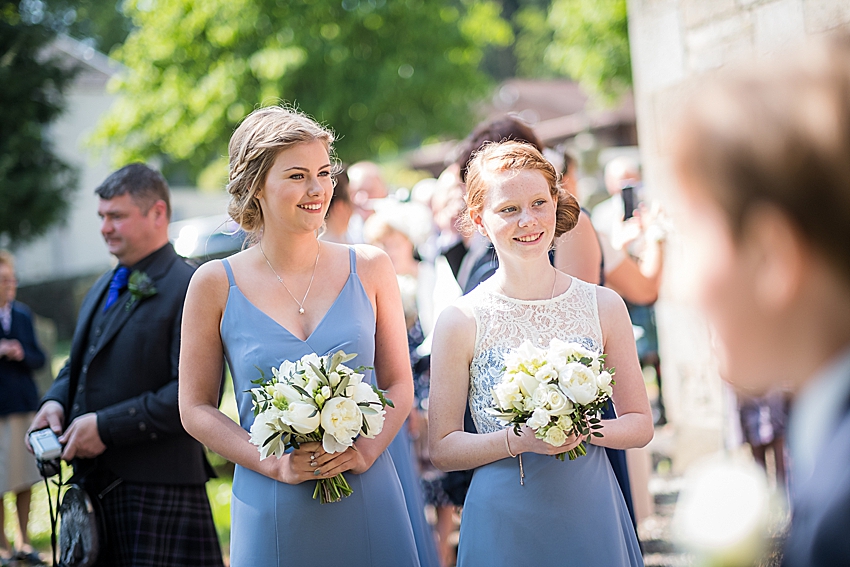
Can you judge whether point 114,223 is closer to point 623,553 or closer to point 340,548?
point 340,548

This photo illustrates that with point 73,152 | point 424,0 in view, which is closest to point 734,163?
point 424,0

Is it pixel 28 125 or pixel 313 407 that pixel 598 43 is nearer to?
pixel 28 125

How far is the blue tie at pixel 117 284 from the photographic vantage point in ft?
14.1

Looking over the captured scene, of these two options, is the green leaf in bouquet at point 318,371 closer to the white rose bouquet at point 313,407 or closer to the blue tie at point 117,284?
the white rose bouquet at point 313,407

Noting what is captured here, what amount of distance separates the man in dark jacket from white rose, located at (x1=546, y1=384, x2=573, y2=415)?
2.13 metres

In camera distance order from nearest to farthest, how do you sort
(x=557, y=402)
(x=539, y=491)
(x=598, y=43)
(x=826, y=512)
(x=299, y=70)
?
1. (x=826, y=512)
2. (x=557, y=402)
3. (x=539, y=491)
4. (x=299, y=70)
5. (x=598, y=43)

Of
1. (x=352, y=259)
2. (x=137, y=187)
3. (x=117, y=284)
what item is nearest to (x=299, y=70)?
(x=137, y=187)

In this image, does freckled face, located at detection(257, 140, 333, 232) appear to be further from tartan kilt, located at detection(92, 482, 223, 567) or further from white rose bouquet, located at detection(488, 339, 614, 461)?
tartan kilt, located at detection(92, 482, 223, 567)

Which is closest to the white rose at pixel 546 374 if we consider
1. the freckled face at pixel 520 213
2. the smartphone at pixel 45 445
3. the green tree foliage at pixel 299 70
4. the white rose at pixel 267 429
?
the freckled face at pixel 520 213

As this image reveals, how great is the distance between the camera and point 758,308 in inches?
41.4

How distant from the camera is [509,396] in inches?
105

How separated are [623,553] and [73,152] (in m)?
37.1

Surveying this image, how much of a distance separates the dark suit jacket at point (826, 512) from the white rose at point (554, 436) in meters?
1.58

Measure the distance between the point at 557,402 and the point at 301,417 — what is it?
2.73 feet
